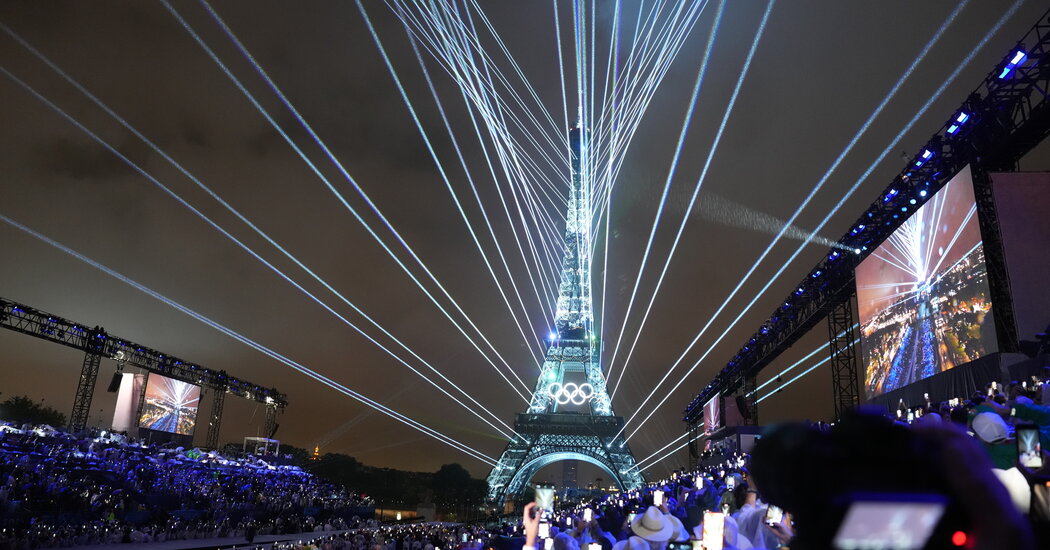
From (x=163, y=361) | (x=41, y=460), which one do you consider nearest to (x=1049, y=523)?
(x=41, y=460)

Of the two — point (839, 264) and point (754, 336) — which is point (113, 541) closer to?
point (839, 264)

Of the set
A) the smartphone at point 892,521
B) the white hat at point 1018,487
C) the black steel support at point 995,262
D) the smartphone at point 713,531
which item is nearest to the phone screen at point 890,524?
the smartphone at point 892,521

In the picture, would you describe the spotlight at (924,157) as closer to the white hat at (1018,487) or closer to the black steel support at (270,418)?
the white hat at (1018,487)

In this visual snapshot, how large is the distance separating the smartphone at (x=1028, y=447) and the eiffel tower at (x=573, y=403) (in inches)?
1939

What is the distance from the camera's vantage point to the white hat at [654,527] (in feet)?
23.6

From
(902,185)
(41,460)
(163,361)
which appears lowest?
(41,460)

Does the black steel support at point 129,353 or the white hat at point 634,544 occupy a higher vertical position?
the black steel support at point 129,353

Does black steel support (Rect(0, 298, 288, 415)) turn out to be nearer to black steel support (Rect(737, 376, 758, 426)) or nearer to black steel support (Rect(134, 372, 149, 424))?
black steel support (Rect(134, 372, 149, 424))

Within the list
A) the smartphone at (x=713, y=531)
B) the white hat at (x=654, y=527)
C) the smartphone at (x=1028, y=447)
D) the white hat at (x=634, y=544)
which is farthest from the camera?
the white hat at (x=654, y=527)

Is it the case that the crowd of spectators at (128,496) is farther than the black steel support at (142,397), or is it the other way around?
the black steel support at (142,397)

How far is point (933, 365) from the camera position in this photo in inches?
707

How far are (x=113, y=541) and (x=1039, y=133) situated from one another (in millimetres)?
30335

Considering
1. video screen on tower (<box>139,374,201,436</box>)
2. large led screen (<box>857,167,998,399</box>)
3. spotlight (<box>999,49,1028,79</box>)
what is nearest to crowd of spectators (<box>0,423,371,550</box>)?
video screen on tower (<box>139,374,201,436</box>)

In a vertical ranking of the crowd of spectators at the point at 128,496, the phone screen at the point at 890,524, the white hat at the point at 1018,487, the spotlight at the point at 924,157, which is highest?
the spotlight at the point at 924,157
